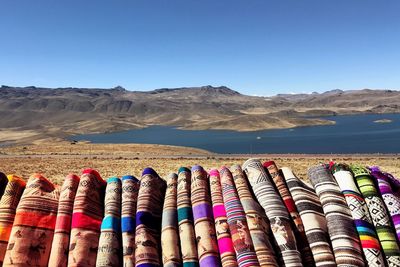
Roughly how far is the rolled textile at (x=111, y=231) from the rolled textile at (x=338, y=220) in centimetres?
267

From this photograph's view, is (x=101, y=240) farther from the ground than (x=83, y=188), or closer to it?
closer to it

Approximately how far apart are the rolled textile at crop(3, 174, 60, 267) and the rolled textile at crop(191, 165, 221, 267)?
189 cm

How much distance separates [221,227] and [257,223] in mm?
480

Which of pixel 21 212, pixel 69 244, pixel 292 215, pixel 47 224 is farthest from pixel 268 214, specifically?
pixel 21 212

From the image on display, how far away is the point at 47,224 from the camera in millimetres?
4516

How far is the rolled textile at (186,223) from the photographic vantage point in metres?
4.22

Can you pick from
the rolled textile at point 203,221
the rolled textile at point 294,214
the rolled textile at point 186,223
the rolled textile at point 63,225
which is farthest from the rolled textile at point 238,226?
the rolled textile at point 63,225

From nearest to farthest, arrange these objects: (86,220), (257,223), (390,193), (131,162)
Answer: (257,223) < (86,220) < (390,193) < (131,162)

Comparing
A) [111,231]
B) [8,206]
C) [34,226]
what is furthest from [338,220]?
[8,206]

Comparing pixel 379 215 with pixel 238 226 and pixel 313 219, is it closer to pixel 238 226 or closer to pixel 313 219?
pixel 313 219

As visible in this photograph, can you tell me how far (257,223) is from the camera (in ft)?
14.1

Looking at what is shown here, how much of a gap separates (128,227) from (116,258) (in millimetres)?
440

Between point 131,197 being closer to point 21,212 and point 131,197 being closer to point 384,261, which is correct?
point 21,212

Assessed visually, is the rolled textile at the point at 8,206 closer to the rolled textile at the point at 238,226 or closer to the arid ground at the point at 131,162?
the rolled textile at the point at 238,226
